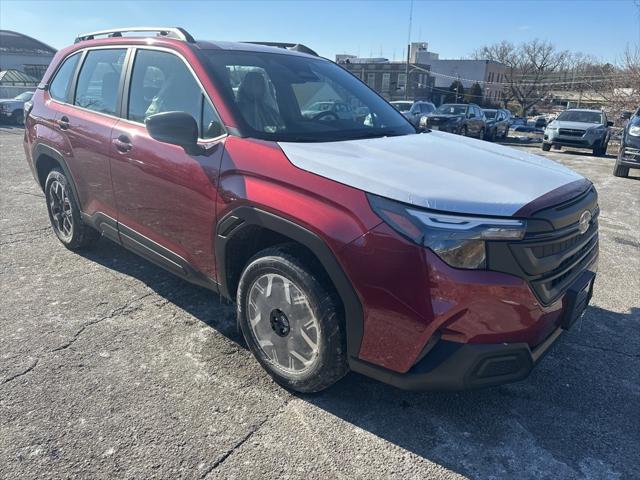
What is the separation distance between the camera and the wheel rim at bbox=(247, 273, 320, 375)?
Result: 2.55 meters

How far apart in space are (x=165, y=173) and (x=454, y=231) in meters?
1.92

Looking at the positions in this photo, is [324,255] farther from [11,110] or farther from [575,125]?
[11,110]

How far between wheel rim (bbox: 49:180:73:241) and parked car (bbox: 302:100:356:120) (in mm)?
2622

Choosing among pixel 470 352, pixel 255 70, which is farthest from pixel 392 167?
pixel 255 70

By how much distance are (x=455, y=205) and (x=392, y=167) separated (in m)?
0.43

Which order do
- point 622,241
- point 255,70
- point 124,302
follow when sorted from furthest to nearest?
point 622,241 < point 124,302 < point 255,70

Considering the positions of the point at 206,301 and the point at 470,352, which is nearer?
the point at 470,352

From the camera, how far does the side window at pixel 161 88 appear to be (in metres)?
3.09

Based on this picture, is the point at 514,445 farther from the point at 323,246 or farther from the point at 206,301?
the point at 206,301

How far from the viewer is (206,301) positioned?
387cm

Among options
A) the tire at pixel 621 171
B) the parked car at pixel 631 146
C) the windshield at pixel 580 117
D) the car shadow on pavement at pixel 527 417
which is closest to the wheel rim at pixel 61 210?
the car shadow on pavement at pixel 527 417

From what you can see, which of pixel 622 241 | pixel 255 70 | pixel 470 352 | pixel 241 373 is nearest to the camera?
pixel 470 352

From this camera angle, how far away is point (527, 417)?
264 cm

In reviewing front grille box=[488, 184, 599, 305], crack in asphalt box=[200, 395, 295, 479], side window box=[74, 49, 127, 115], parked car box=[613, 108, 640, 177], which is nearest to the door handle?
side window box=[74, 49, 127, 115]
